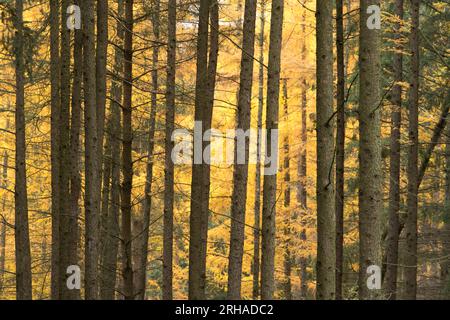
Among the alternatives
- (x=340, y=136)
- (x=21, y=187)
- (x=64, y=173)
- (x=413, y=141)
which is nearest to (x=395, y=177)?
(x=413, y=141)

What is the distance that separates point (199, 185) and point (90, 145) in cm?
259

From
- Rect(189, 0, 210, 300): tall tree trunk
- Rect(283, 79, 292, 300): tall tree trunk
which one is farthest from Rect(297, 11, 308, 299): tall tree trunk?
Rect(189, 0, 210, 300): tall tree trunk

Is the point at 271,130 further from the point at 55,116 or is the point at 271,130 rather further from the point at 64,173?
the point at 55,116

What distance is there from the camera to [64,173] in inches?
407

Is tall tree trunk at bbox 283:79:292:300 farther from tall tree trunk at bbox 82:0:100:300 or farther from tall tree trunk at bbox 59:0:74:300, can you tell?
tall tree trunk at bbox 82:0:100:300

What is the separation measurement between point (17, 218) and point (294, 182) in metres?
11.5

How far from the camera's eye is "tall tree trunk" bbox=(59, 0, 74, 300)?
10094mm

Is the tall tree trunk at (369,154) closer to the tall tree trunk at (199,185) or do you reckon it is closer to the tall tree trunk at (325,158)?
the tall tree trunk at (325,158)

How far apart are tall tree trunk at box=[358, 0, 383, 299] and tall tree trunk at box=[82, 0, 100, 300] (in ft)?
13.7

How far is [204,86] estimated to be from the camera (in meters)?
11.5

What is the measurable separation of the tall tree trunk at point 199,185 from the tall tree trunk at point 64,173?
218cm

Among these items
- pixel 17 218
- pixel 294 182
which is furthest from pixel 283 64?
pixel 17 218

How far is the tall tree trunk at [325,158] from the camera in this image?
7707 millimetres
